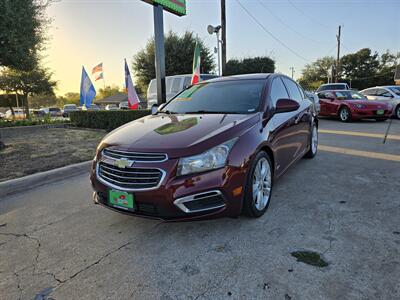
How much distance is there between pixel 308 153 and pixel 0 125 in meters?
11.6

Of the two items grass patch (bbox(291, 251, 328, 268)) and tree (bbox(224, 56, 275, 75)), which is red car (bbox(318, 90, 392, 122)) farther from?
tree (bbox(224, 56, 275, 75))

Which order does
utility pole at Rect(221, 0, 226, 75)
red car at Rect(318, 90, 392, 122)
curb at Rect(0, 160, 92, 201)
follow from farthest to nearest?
utility pole at Rect(221, 0, 226, 75), red car at Rect(318, 90, 392, 122), curb at Rect(0, 160, 92, 201)

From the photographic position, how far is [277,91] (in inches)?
148

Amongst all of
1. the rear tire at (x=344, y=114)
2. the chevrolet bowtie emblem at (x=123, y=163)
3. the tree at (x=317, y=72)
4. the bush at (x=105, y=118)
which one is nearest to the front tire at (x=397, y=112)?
the rear tire at (x=344, y=114)

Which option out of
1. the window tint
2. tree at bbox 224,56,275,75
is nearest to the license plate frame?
the window tint

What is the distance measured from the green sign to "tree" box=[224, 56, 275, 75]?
22.6 metres

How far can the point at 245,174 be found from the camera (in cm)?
256

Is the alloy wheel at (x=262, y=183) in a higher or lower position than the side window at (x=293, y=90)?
lower

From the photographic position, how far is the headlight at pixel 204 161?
2332 mm

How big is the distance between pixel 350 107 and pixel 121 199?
1106 centimetres

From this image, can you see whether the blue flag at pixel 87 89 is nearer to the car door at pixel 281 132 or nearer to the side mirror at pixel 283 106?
the car door at pixel 281 132

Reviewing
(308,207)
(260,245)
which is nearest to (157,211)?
(260,245)

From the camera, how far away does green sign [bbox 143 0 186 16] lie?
7.44m

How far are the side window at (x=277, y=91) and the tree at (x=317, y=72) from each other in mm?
69065
